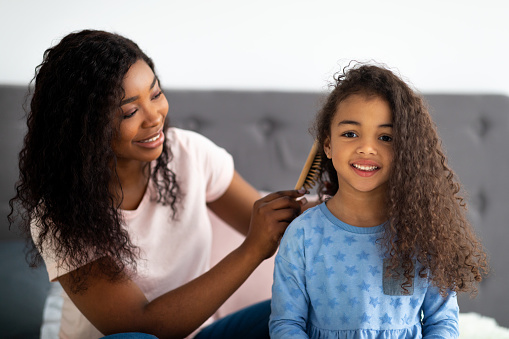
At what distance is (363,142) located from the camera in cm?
102

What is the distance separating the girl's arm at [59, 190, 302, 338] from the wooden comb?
0.05 meters

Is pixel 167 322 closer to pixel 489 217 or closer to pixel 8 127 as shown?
pixel 8 127

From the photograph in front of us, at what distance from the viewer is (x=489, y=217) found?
1.93m

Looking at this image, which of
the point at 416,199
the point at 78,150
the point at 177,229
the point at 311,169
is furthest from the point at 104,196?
the point at 416,199

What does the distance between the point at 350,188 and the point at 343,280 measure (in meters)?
0.17

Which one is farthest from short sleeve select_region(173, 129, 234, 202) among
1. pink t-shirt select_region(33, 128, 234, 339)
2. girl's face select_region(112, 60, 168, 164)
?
girl's face select_region(112, 60, 168, 164)

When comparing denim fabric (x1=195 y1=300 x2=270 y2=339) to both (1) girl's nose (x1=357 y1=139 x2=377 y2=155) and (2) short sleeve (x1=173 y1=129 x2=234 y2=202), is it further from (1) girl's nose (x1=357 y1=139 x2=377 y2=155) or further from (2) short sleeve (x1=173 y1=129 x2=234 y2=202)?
(1) girl's nose (x1=357 y1=139 x2=377 y2=155)

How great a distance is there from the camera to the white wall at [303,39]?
74.4 inches

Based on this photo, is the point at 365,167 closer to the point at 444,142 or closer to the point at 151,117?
the point at 151,117

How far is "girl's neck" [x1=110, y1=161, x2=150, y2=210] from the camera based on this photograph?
1345 millimetres

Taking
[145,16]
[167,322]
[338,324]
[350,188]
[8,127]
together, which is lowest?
[167,322]

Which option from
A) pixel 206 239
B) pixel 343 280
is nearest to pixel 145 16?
pixel 206 239

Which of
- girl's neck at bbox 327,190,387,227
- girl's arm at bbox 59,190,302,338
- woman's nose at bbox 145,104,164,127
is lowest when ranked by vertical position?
girl's arm at bbox 59,190,302,338

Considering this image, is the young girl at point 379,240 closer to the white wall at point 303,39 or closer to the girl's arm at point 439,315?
the girl's arm at point 439,315
